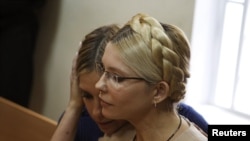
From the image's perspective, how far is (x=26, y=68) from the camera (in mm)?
2430

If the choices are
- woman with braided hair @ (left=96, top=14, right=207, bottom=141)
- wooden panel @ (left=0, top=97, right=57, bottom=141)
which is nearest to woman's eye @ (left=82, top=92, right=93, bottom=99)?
woman with braided hair @ (left=96, top=14, right=207, bottom=141)

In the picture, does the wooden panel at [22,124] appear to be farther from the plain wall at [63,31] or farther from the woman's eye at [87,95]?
the woman's eye at [87,95]

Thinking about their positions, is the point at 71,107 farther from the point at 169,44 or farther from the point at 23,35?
the point at 23,35

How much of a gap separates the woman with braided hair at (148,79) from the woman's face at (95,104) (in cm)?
17

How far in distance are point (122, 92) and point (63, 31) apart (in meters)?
1.40

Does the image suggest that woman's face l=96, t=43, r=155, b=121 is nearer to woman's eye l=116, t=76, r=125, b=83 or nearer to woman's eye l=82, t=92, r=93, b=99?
woman's eye l=116, t=76, r=125, b=83

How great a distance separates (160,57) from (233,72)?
98 cm

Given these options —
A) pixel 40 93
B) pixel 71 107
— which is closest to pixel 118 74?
pixel 71 107

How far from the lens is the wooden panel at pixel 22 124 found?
1821 mm

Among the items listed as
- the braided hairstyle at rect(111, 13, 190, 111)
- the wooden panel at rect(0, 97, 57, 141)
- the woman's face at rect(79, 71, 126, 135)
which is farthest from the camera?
the wooden panel at rect(0, 97, 57, 141)

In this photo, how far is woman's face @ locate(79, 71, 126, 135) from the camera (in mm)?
1216

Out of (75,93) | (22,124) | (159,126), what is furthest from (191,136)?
(22,124)

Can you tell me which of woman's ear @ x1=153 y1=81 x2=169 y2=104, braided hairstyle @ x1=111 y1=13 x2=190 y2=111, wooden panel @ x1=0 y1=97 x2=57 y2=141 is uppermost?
braided hairstyle @ x1=111 y1=13 x2=190 y2=111

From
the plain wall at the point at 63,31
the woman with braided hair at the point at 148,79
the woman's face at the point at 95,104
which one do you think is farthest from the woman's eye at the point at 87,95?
the plain wall at the point at 63,31
